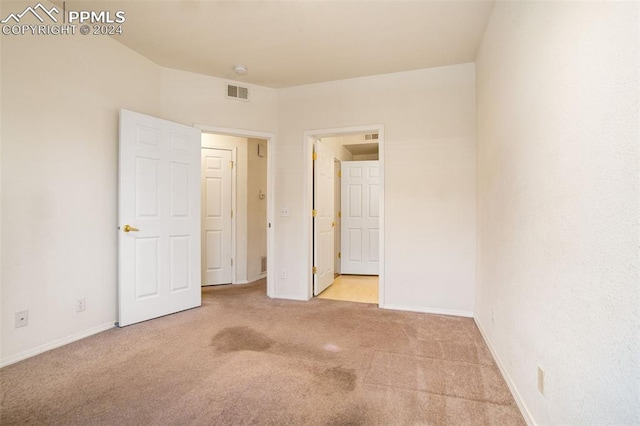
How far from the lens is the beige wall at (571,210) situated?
2.83 ft

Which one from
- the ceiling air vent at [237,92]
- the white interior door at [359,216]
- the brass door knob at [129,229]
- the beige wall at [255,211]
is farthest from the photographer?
the white interior door at [359,216]

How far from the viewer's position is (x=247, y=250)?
15.4 ft

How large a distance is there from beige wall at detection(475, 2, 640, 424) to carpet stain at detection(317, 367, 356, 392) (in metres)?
0.93

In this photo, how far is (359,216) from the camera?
18.0ft

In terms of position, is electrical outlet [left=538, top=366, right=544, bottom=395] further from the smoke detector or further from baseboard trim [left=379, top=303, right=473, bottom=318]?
the smoke detector

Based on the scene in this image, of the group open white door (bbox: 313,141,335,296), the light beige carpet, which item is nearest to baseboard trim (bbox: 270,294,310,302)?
open white door (bbox: 313,141,335,296)

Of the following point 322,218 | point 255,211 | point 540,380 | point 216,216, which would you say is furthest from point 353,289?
point 540,380

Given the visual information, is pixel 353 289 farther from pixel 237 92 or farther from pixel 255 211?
pixel 237 92

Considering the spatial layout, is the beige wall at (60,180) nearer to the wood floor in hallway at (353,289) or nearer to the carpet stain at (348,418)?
the carpet stain at (348,418)

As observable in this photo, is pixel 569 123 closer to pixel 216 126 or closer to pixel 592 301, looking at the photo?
pixel 592 301

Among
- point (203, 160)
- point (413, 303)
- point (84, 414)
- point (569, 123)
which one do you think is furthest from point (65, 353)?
point (569, 123)

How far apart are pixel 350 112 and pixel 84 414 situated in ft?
11.3

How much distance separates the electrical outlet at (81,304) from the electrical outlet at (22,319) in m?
0.36

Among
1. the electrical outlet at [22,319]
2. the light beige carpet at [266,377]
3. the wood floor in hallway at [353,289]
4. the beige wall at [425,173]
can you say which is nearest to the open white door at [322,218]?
the wood floor in hallway at [353,289]
